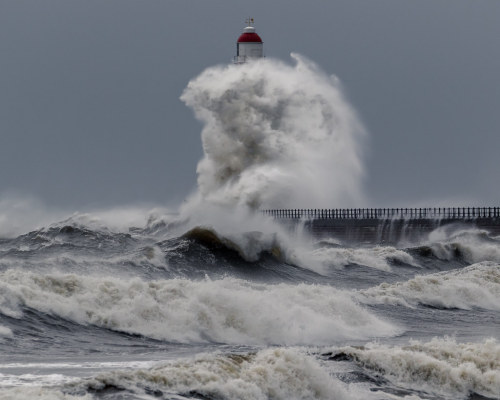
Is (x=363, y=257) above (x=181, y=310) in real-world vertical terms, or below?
above

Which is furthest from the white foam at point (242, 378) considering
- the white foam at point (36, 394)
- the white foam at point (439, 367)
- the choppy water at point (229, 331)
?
the white foam at point (439, 367)

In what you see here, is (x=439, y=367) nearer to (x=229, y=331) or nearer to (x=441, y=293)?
(x=229, y=331)

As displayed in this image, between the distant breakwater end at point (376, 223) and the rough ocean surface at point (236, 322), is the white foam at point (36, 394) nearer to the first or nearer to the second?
the rough ocean surface at point (236, 322)

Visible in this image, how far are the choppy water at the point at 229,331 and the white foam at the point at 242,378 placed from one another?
0.02m

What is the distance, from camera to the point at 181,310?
77.5 ft

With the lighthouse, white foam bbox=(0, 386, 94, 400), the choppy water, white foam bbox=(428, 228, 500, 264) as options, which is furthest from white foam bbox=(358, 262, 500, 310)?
the lighthouse

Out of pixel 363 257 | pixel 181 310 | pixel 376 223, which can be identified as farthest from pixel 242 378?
pixel 376 223

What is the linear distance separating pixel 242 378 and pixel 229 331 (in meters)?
7.09

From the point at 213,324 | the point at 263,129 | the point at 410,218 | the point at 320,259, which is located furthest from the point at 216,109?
the point at 213,324

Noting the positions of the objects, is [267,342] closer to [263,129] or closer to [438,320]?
[438,320]

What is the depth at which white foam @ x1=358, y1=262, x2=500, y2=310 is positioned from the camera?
32562 millimetres

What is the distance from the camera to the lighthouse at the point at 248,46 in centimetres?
9144

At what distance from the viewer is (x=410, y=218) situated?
3044 inches

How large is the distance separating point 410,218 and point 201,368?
6222cm
